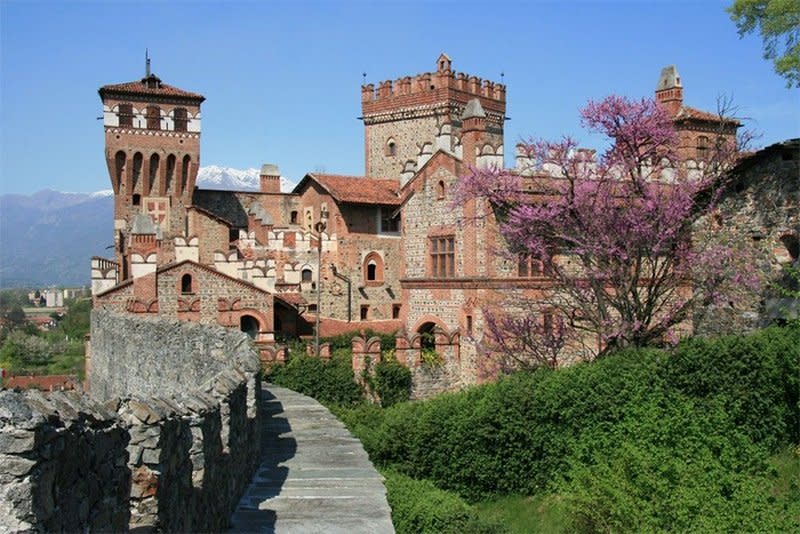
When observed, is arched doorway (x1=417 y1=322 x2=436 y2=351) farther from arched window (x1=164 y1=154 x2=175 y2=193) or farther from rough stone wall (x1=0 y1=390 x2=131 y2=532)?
rough stone wall (x1=0 y1=390 x2=131 y2=532)

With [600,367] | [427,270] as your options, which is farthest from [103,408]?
[427,270]

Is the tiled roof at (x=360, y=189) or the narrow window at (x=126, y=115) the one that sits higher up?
the narrow window at (x=126, y=115)

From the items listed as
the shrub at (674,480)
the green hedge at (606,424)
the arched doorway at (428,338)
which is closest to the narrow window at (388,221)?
the arched doorway at (428,338)

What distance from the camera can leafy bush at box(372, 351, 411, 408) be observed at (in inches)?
1167

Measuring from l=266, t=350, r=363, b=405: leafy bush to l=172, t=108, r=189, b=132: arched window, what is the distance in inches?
908

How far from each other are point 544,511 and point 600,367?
3137 millimetres

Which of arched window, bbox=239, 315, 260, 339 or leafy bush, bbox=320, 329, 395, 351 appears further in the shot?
arched window, bbox=239, 315, 260, 339

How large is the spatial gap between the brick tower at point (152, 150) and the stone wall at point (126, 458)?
126 feet

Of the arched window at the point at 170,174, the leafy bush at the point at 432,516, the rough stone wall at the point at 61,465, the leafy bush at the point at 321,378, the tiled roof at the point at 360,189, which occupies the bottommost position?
the leafy bush at the point at 432,516

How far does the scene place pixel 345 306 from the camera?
140 feet

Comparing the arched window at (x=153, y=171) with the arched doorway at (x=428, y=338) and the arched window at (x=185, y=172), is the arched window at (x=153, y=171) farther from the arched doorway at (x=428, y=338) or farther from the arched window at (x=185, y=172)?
the arched doorway at (x=428, y=338)

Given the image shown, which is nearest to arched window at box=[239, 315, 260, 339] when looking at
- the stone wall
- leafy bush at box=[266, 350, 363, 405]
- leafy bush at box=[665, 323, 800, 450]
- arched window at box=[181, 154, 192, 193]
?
leafy bush at box=[266, 350, 363, 405]

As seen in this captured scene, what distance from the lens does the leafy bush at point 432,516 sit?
13263 millimetres

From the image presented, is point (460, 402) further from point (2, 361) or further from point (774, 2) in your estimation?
point (2, 361)
